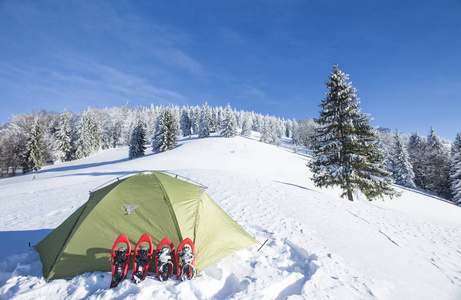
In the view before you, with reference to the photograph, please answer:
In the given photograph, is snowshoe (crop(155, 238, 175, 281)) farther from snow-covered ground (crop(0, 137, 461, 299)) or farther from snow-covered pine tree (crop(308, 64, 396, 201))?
snow-covered pine tree (crop(308, 64, 396, 201))

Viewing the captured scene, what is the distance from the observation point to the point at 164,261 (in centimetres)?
387

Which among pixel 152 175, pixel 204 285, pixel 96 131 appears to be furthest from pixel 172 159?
pixel 96 131

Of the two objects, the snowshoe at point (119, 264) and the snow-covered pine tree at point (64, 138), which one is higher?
the snow-covered pine tree at point (64, 138)

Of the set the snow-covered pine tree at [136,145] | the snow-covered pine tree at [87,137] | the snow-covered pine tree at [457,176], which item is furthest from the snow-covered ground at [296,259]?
the snow-covered pine tree at [87,137]

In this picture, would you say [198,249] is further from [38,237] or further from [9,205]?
[9,205]

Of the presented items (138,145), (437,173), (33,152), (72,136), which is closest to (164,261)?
(138,145)

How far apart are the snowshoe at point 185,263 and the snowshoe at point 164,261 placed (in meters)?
0.16

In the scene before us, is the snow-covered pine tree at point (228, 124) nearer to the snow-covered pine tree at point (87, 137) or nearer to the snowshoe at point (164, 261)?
the snow-covered pine tree at point (87, 137)

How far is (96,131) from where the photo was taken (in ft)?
199

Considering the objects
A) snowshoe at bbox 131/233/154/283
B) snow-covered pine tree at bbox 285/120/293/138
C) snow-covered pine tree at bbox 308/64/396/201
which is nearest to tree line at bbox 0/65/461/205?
snow-covered pine tree at bbox 308/64/396/201

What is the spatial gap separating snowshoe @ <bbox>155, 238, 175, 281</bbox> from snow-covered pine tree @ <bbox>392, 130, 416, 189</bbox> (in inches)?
1849

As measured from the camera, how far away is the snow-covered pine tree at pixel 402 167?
1443 inches

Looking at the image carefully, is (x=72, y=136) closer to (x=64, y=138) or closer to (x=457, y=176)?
(x=64, y=138)

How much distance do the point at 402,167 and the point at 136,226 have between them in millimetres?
48801
